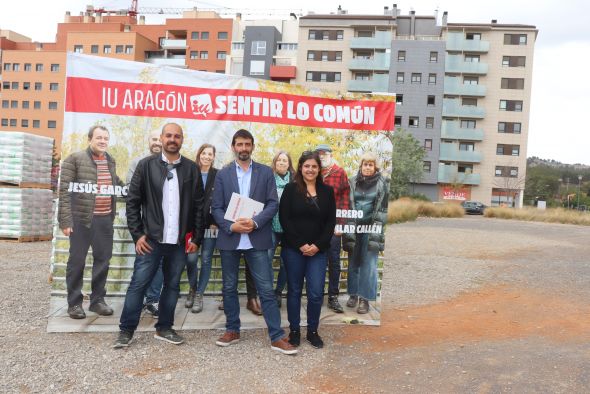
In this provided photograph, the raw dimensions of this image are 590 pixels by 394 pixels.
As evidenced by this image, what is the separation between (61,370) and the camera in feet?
13.7

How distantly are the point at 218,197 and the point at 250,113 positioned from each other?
4.51 feet

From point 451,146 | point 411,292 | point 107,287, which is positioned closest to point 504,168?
point 451,146

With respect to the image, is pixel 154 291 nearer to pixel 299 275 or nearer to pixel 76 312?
pixel 76 312

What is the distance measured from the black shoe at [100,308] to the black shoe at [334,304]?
2.53 m

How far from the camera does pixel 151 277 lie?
4.81 m

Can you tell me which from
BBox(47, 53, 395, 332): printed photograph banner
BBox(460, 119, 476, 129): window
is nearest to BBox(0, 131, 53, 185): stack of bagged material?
BBox(47, 53, 395, 332): printed photograph banner

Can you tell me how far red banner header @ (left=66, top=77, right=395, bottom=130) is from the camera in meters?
5.33

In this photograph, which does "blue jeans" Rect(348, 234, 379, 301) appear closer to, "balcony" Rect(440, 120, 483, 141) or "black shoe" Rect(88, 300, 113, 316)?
"black shoe" Rect(88, 300, 113, 316)

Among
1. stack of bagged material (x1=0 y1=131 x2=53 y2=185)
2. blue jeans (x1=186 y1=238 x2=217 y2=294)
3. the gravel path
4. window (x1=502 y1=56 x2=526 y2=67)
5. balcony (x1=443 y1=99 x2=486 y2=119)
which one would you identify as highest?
window (x1=502 y1=56 x2=526 y2=67)

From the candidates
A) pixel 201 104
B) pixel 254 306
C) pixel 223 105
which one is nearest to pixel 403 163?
pixel 254 306

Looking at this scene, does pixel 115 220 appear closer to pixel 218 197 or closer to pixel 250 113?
pixel 218 197

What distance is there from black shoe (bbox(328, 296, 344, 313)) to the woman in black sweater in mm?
1133

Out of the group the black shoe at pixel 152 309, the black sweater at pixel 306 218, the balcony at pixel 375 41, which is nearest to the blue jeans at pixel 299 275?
the black sweater at pixel 306 218

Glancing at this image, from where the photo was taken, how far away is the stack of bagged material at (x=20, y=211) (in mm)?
12383
